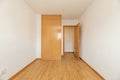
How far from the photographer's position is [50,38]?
19.4 feet

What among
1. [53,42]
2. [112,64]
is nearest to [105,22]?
[112,64]

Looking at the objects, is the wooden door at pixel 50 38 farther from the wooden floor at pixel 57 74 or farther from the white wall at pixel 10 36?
the white wall at pixel 10 36

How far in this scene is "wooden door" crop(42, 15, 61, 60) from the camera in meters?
5.88

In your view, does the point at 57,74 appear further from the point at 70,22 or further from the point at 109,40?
the point at 70,22

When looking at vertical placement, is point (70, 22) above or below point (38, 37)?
above

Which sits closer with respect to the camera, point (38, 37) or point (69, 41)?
point (38, 37)

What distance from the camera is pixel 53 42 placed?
588 centimetres

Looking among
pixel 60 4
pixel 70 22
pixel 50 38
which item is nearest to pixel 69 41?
pixel 70 22

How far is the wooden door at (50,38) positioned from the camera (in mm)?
5875

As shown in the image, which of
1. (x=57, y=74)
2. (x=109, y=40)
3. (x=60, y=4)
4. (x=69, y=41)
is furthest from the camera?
(x=69, y=41)

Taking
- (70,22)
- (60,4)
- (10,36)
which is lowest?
(10,36)

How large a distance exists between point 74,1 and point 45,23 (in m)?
2.55

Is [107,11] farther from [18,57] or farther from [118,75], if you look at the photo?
[18,57]

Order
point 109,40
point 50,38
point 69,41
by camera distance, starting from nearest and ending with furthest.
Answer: point 109,40
point 50,38
point 69,41
